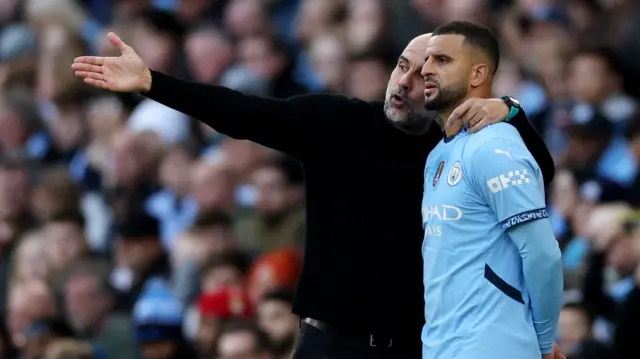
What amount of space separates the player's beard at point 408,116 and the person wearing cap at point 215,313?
3.46 metres

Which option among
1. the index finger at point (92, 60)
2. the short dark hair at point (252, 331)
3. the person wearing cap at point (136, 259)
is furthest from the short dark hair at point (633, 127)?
the index finger at point (92, 60)

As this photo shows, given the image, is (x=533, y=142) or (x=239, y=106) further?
(x=239, y=106)

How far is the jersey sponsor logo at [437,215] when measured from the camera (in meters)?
4.94

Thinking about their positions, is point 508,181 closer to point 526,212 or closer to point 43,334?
point 526,212

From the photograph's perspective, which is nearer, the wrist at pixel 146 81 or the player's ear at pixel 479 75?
the player's ear at pixel 479 75

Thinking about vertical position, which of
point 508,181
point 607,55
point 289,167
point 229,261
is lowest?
point 508,181

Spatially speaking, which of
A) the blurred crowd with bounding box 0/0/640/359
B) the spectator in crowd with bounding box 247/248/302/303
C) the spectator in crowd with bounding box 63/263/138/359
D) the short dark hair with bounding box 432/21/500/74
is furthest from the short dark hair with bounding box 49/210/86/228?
the short dark hair with bounding box 432/21/500/74

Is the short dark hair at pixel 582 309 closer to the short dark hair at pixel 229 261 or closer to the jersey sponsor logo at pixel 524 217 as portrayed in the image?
the short dark hair at pixel 229 261

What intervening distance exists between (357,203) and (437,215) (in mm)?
689

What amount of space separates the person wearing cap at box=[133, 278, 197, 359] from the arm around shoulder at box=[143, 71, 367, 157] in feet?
11.1

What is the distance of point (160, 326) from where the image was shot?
29.5 ft

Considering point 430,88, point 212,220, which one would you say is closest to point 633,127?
point 212,220

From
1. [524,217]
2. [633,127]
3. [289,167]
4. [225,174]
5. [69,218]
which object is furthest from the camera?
[69,218]

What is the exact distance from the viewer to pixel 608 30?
9859mm
